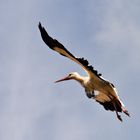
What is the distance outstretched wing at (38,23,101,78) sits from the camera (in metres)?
35.6

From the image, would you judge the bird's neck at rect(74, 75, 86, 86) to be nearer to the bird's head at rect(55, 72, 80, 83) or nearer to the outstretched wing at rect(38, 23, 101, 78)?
the bird's head at rect(55, 72, 80, 83)

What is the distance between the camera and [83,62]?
35.5m

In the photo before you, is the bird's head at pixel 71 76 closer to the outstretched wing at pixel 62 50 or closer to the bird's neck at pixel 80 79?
the bird's neck at pixel 80 79

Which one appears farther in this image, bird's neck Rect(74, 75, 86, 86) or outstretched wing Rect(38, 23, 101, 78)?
bird's neck Rect(74, 75, 86, 86)

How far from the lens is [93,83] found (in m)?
37.1

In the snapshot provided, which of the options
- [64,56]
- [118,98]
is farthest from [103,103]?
[64,56]

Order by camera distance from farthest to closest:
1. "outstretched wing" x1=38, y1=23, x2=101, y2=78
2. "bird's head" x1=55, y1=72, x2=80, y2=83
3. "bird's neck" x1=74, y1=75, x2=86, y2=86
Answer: "bird's head" x1=55, y1=72, x2=80, y2=83, "bird's neck" x1=74, y1=75, x2=86, y2=86, "outstretched wing" x1=38, y1=23, x2=101, y2=78

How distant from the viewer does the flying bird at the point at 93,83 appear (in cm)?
3584

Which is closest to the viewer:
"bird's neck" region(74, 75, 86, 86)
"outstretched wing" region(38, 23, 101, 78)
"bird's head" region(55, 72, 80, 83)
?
"outstretched wing" region(38, 23, 101, 78)

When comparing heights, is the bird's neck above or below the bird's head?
below

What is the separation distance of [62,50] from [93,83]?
6.46 feet

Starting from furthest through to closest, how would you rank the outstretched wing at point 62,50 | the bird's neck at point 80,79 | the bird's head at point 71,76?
A: the bird's head at point 71,76 < the bird's neck at point 80,79 < the outstretched wing at point 62,50

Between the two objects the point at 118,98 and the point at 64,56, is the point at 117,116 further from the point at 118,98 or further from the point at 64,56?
the point at 64,56

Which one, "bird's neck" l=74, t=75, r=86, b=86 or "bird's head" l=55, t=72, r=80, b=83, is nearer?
"bird's neck" l=74, t=75, r=86, b=86
